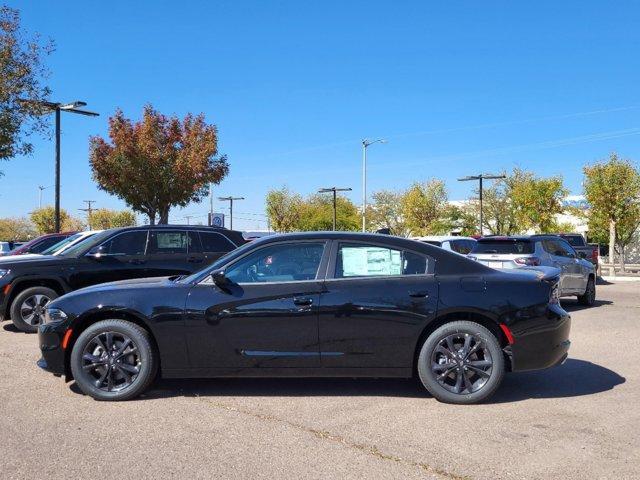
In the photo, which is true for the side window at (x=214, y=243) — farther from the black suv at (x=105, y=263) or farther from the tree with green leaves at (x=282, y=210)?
the tree with green leaves at (x=282, y=210)

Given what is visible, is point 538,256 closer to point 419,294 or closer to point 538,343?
point 538,343

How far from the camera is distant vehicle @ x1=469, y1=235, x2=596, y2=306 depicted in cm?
1202

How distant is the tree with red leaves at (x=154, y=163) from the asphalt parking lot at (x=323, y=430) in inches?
776

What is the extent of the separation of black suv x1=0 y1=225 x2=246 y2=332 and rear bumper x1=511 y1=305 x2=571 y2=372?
602 cm

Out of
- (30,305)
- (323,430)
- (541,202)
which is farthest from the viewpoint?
(541,202)

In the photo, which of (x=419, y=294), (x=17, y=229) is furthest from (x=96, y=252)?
(x=17, y=229)

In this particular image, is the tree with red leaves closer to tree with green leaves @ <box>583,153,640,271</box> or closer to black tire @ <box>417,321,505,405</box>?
tree with green leaves @ <box>583,153,640,271</box>

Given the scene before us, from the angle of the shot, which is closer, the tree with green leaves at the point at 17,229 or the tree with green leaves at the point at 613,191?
the tree with green leaves at the point at 613,191

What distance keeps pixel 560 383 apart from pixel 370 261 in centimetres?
236

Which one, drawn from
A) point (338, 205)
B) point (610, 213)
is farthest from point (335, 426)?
point (338, 205)

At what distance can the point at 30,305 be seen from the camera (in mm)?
9383

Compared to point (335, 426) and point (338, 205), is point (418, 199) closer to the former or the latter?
point (338, 205)

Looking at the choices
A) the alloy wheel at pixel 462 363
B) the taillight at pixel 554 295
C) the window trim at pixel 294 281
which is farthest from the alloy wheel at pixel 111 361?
the taillight at pixel 554 295

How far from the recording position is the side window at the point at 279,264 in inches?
220
